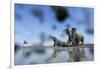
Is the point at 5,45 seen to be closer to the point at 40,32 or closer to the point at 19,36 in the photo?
the point at 19,36

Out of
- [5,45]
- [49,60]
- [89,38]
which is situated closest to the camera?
[5,45]

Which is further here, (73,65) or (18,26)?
(73,65)

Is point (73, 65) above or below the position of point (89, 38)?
below

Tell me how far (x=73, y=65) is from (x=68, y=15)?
545 millimetres

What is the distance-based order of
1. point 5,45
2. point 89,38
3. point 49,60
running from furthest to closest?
point 89,38, point 49,60, point 5,45

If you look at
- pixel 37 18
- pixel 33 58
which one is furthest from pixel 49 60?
pixel 37 18

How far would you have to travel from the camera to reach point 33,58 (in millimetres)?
2076
